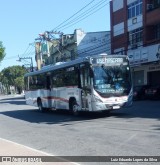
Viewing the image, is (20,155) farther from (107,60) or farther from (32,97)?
(32,97)

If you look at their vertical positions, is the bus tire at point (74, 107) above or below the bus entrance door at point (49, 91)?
below

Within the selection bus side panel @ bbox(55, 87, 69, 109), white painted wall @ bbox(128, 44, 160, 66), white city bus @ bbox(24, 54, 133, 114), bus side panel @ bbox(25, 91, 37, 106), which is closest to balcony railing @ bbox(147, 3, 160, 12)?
white painted wall @ bbox(128, 44, 160, 66)

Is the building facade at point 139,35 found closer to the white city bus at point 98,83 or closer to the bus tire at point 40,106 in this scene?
the bus tire at point 40,106

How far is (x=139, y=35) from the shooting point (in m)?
40.7

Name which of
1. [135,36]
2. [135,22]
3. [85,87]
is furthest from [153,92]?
[85,87]

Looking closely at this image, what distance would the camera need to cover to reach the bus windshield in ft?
60.3

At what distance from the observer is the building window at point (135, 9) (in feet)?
134

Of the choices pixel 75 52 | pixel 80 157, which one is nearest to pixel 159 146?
pixel 80 157

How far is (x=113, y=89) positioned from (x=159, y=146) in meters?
8.72

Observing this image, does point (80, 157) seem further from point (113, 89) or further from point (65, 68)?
point (65, 68)

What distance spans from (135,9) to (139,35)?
3.15 meters

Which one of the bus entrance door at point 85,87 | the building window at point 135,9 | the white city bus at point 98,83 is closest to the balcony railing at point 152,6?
the building window at point 135,9

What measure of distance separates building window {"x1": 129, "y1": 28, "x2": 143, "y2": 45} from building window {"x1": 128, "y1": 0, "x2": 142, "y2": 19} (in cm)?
181

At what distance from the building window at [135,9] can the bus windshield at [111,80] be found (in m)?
22.9
